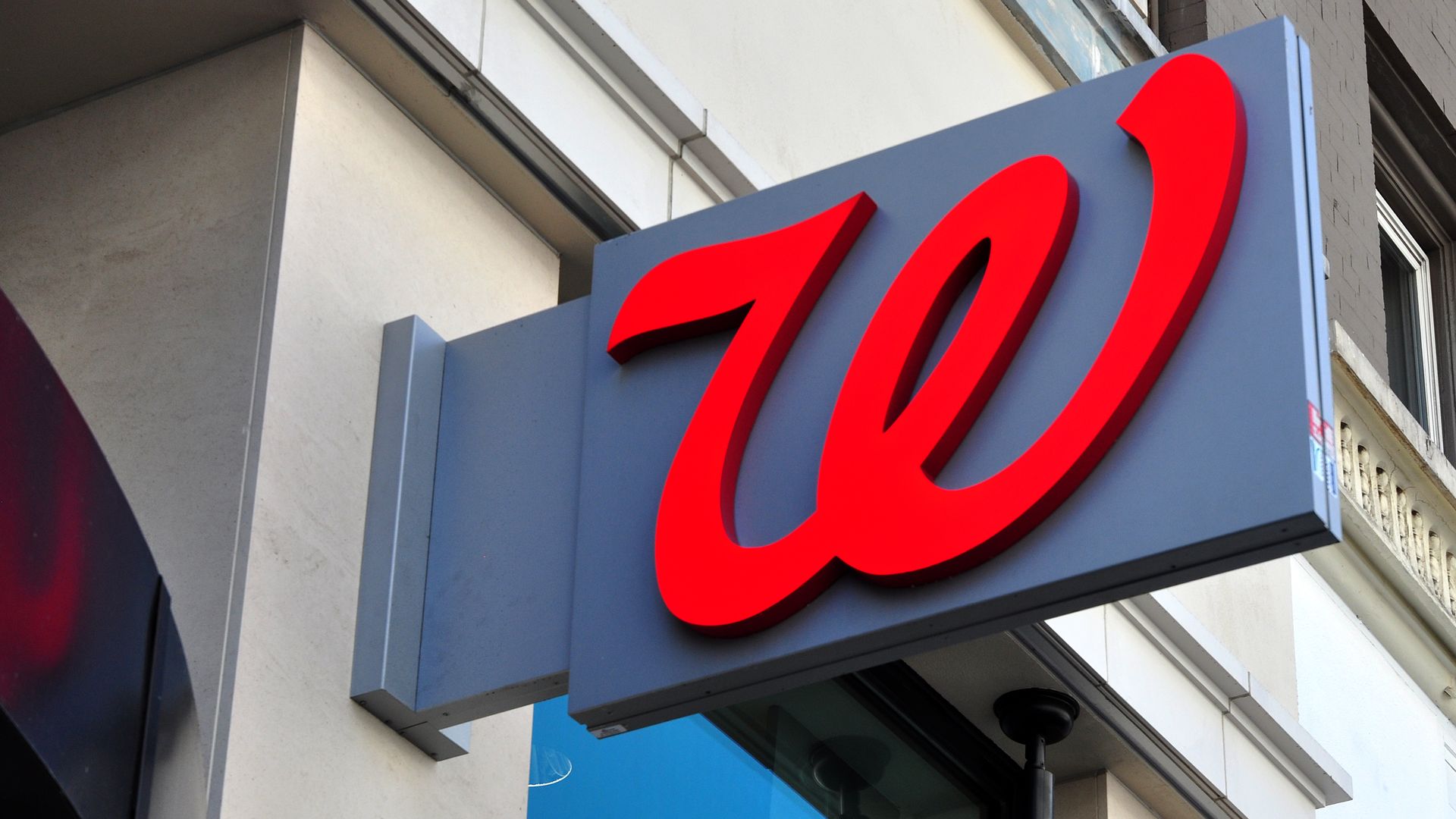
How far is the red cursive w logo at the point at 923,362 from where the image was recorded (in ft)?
12.5

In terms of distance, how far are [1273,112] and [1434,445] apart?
7.18 m

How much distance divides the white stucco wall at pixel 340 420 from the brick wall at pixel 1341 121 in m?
5.40

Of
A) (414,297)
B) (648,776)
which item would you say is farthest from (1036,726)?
(414,297)

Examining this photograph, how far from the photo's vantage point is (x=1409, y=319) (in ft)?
41.4

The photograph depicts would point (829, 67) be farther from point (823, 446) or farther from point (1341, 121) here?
point (1341, 121)

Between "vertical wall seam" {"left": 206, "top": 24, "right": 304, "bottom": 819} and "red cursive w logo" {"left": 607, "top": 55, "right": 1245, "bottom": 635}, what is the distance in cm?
79

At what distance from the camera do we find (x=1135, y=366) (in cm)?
379

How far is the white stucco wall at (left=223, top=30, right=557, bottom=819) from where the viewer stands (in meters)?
4.15

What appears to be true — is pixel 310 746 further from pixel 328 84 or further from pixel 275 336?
pixel 328 84

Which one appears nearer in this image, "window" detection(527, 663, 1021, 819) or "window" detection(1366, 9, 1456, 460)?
"window" detection(527, 663, 1021, 819)

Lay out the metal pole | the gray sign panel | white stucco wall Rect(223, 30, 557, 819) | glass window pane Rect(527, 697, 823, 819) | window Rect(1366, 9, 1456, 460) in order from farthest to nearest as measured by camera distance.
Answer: window Rect(1366, 9, 1456, 460), the metal pole, glass window pane Rect(527, 697, 823, 819), white stucco wall Rect(223, 30, 557, 819), the gray sign panel

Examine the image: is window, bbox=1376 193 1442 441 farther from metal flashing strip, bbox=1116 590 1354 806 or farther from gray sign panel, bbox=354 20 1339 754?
gray sign panel, bbox=354 20 1339 754

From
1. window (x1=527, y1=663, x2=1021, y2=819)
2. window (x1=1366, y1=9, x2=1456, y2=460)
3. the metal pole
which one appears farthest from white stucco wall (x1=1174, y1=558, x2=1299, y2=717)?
window (x1=1366, y1=9, x2=1456, y2=460)

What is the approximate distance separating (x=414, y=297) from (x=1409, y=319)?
9.07 meters
